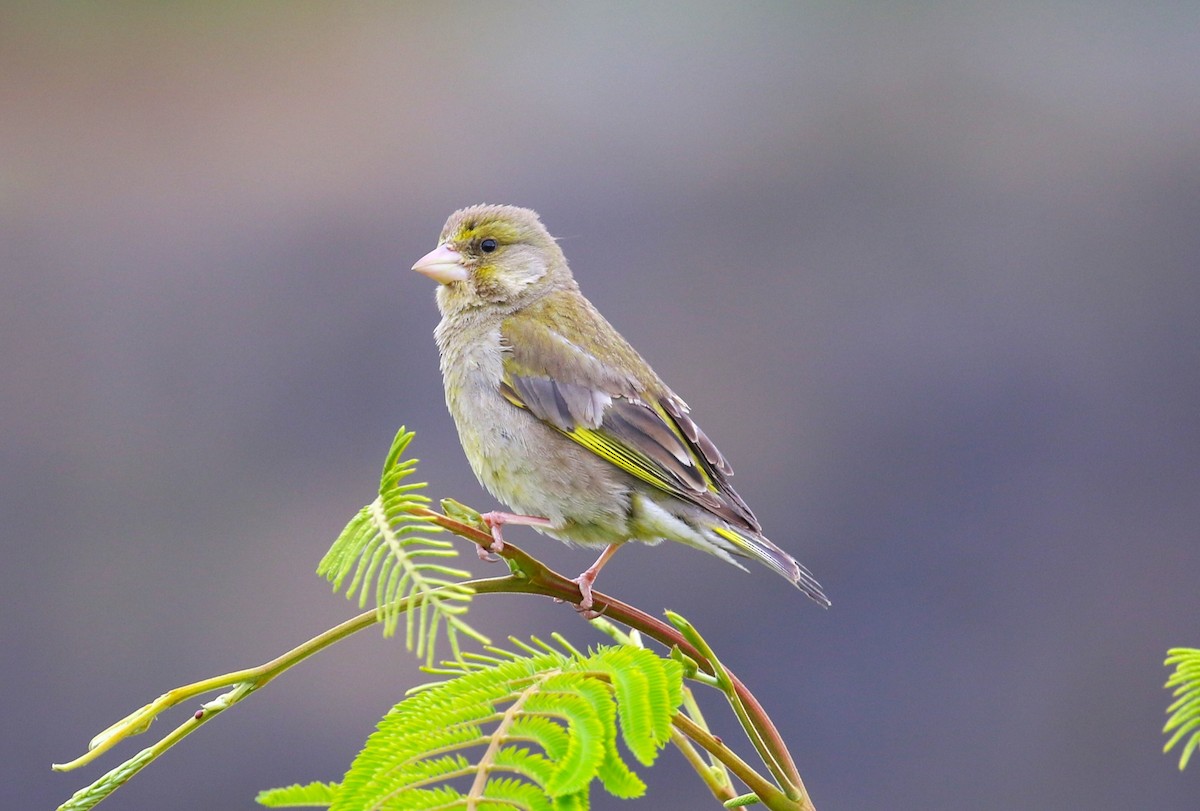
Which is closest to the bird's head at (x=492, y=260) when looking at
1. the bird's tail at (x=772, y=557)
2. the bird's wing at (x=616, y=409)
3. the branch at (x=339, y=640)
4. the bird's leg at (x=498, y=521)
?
the bird's wing at (x=616, y=409)

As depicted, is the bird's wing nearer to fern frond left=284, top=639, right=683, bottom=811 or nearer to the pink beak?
the pink beak

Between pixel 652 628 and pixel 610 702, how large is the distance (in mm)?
266

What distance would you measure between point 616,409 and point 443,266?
76 cm

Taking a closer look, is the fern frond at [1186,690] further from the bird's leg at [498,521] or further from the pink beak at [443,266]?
the pink beak at [443,266]

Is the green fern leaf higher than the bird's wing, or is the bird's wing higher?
the bird's wing

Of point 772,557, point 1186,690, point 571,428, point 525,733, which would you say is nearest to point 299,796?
point 525,733

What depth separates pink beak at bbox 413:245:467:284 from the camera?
3395mm

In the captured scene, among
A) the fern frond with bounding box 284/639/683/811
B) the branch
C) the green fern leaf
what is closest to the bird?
the branch

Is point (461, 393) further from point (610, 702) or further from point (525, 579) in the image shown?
point (610, 702)

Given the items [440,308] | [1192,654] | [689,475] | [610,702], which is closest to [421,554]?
[610,702]

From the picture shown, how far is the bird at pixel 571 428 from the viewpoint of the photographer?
2752mm

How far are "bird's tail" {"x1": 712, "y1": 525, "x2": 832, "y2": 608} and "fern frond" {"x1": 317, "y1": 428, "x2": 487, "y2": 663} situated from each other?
3.88 feet

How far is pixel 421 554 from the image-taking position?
1.36m

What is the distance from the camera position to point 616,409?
3008mm
